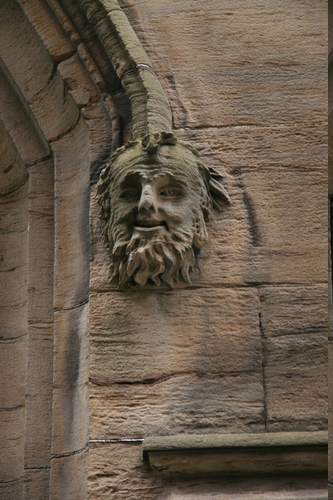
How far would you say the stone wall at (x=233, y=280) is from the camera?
4766 mm

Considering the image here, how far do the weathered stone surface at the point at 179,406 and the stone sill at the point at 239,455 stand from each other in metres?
0.09

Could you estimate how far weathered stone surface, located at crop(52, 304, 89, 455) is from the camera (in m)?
5.00

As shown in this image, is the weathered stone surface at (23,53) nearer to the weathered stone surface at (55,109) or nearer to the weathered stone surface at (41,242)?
the weathered stone surface at (55,109)

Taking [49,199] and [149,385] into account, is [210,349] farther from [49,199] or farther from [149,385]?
[49,199]

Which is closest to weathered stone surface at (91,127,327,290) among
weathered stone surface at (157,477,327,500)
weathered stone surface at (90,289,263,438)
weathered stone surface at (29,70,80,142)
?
weathered stone surface at (90,289,263,438)

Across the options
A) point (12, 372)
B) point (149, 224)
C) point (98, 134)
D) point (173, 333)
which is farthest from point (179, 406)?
point (98, 134)

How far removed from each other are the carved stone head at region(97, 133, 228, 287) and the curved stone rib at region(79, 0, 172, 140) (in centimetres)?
14

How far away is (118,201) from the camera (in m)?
5.00

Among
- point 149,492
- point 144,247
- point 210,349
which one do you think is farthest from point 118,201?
point 149,492

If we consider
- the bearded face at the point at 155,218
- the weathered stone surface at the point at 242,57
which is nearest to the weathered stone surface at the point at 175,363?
the bearded face at the point at 155,218

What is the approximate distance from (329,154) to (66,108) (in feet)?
3.88

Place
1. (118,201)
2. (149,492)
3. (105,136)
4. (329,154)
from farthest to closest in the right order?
1. (329,154)
2. (105,136)
3. (118,201)
4. (149,492)

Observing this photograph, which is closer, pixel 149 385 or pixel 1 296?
pixel 149 385

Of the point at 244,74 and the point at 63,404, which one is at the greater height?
the point at 244,74
